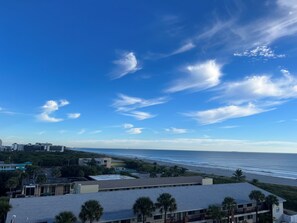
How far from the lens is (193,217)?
3450cm

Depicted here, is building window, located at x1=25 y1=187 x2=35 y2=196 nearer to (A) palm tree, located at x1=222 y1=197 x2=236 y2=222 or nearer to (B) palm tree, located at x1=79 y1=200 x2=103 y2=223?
(B) palm tree, located at x1=79 y1=200 x2=103 y2=223

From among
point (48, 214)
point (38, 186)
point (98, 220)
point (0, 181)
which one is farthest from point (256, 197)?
point (0, 181)

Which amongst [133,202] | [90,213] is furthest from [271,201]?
[90,213]

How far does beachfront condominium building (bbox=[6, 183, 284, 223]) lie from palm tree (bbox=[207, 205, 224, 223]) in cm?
104

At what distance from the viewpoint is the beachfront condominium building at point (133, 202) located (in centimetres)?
2836

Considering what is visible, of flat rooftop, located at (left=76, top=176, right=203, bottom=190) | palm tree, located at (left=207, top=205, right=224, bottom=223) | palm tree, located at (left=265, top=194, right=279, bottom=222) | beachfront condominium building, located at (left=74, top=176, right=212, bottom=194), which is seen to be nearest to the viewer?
palm tree, located at (left=207, top=205, right=224, bottom=223)

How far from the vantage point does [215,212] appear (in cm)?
3306

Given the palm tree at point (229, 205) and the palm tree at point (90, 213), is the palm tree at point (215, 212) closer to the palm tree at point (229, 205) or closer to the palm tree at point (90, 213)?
the palm tree at point (229, 205)

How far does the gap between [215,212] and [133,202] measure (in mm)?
9504

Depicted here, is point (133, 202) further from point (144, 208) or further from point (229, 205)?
point (229, 205)

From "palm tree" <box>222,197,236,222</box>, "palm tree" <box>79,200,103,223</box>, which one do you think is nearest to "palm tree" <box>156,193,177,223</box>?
"palm tree" <box>222,197,236,222</box>

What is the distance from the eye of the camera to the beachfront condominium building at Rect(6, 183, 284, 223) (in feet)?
93.0

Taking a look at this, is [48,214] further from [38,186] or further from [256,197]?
[38,186]

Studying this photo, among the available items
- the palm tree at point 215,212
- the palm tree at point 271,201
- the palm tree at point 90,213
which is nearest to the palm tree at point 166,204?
the palm tree at point 215,212
